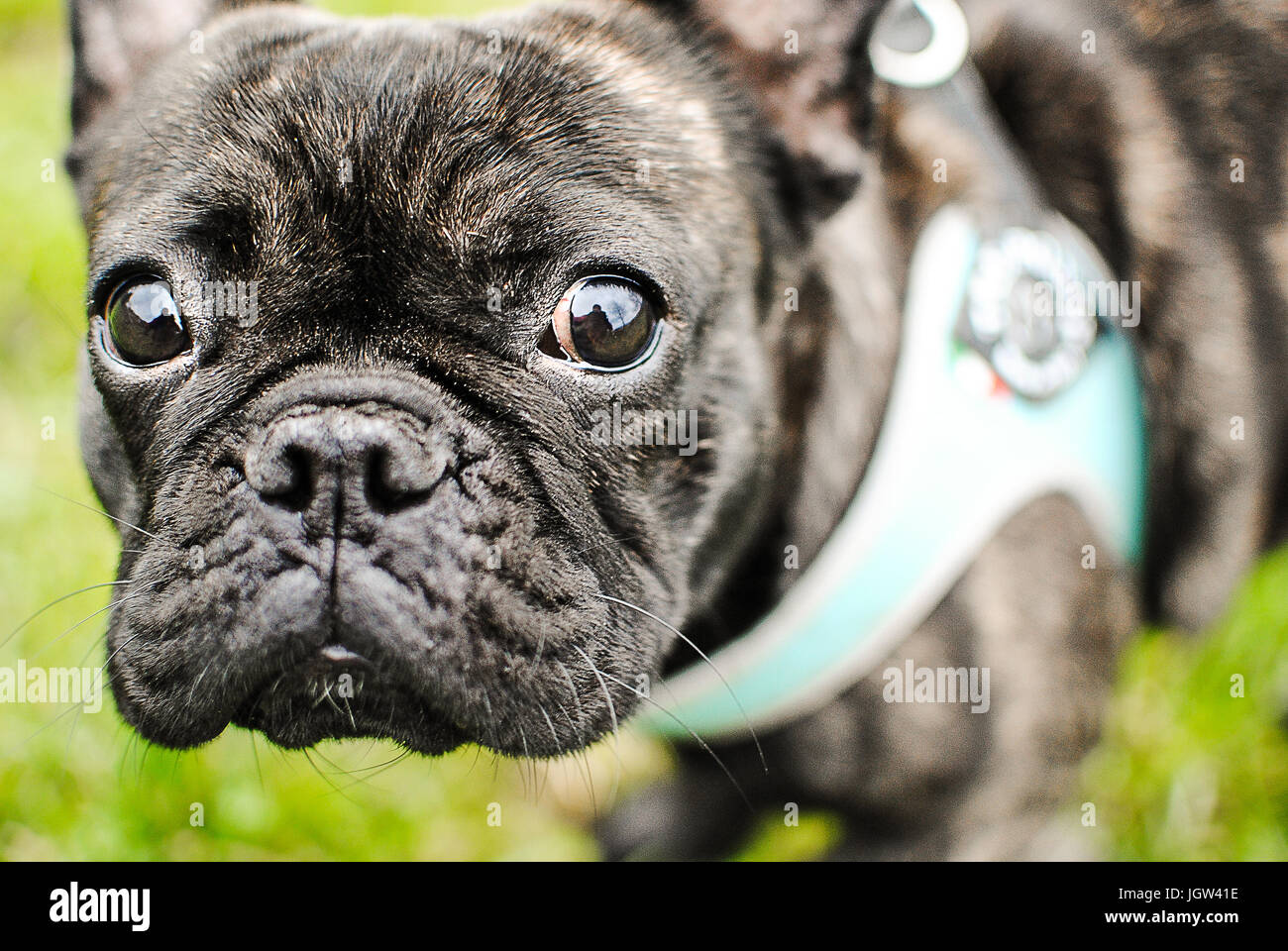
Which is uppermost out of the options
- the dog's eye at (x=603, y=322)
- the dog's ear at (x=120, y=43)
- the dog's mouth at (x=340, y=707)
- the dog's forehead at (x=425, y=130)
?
the dog's ear at (x=120, y=43)

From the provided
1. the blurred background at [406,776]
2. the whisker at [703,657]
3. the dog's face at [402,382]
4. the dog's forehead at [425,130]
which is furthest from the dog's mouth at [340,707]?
the blurred background at [406,776]

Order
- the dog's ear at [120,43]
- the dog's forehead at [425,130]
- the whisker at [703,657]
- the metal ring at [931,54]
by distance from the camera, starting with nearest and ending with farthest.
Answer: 1. the dog's forehead at [425,130]
2. the whisker at [703,657]
3. the metal ring at [931,54]
4. the dog's ear at [120,43]

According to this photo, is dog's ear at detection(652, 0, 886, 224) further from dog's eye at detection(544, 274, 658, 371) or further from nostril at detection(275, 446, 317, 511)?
nostril at detection(275, 446, 317, 511)

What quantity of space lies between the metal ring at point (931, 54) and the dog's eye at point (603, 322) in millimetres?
892

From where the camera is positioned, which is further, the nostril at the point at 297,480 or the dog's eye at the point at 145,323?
the dog's eye at the point at 145,323

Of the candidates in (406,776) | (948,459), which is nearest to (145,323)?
(948,459)

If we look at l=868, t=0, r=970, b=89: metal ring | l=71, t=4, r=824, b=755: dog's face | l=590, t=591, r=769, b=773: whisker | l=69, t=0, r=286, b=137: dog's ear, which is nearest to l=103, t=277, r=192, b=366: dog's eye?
l=71, t=4, r=824, b=755: dog's face

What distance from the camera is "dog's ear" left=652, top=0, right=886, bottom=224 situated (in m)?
2.37

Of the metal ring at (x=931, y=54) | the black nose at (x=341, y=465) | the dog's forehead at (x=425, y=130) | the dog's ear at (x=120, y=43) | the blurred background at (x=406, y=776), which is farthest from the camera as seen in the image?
the blurred background at (x=406, y=776)

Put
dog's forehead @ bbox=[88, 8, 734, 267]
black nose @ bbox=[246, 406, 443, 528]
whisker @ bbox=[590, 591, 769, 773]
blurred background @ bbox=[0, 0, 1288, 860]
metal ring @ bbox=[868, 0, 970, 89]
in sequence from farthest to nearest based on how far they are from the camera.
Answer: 1. blurred background @ bbox=[0, 0, 1288, 860]
2. metal ring @ bbox=[868, 0, 970, 89]
3. whisker @ bbox=[590, 591, 769, 773]
4. dog's forehead @ bbox=[88, 8, 734, 267]
5. black nose @ bbox=[246, 406, 443, 528]

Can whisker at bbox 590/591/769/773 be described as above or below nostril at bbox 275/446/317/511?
below

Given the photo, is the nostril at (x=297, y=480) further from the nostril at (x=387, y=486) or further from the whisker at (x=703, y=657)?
the whisker at (x=703, y=657)

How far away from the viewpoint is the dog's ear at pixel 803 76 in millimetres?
2371

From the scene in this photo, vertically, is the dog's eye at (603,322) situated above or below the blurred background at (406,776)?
above
